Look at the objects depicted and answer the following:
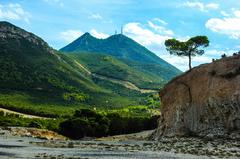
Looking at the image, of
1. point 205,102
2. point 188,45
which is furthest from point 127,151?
point 188,45

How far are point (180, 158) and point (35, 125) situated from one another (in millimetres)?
118419

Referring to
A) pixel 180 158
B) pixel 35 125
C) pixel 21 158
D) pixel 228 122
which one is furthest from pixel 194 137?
pixel 35 125

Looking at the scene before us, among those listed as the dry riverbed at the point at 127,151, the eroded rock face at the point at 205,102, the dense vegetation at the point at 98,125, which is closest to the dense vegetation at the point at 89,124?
the dense vegetation at the point at 98,125

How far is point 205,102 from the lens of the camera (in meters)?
105

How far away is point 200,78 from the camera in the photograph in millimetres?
111250

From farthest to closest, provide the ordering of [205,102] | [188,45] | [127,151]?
1. [188,45]
2. [205,102]
3. [127,151]

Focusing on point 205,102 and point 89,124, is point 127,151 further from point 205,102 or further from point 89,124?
point 89,124

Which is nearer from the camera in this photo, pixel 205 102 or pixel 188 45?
pixel 205 102

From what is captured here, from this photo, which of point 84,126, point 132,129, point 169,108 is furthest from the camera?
point 132,129

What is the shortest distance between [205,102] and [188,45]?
1812 inches

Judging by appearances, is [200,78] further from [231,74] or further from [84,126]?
[84,126]

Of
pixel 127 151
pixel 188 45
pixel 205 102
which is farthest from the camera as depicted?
pixel 188 45

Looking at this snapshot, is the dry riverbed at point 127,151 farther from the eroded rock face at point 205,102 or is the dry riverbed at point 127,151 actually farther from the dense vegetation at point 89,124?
the dense vegetation at point 89,124

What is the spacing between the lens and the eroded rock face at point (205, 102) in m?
98.5
